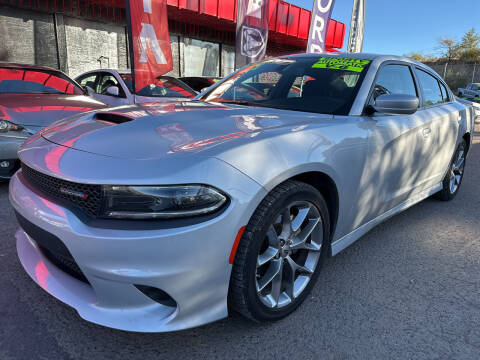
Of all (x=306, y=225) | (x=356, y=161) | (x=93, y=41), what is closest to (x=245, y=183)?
(x=306, y=225)

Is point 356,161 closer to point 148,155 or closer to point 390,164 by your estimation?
point 390,164

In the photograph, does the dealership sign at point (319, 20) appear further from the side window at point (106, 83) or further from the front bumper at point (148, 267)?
the front bumper at point (148, 267)

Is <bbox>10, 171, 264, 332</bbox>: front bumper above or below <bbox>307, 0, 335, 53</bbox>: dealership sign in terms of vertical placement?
below

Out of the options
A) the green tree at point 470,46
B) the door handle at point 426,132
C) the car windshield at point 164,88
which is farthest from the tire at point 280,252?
the green tree at point 470,46

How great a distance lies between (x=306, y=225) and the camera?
6.46ft

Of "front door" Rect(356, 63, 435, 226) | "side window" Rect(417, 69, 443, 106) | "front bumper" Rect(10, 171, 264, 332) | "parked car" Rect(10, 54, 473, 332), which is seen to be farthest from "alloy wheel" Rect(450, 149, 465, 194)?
"front bumper" Rect(10, 171, 264, 332)

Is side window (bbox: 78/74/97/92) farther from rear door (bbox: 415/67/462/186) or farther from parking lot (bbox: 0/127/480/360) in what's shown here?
rear door (bbox: 415/67/462/186)

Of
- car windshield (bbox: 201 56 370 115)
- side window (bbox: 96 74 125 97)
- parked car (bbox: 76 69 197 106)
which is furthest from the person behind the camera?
side window (bbox: 96 74 125 97)

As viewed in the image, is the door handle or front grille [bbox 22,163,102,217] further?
the door handle

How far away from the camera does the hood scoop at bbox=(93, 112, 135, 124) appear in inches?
77.6

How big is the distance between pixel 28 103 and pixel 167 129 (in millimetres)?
3264

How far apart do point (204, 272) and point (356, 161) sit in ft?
3.91

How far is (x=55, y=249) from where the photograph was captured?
1.49 meters

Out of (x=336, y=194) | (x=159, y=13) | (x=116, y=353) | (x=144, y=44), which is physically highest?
(x=159, y=13)
